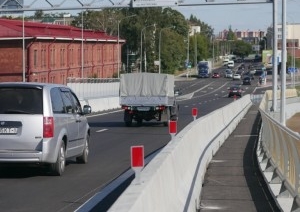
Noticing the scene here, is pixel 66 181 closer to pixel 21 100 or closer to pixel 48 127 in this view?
pixel 48 127

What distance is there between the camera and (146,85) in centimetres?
3809

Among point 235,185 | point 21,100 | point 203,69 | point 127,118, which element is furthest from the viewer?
point 203,69

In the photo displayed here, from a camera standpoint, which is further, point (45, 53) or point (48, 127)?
point (45, 53)

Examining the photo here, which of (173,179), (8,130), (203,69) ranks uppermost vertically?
(203,69)

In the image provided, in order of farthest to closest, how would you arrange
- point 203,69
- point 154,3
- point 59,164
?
point 203,69 → point 154,3 → point 59,164

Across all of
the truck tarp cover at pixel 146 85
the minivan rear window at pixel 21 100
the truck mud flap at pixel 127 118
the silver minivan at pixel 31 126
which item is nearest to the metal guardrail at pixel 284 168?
the silver minivan at pixel 31 126

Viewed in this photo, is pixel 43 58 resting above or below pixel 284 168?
above

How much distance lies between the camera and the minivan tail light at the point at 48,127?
15.6 metres

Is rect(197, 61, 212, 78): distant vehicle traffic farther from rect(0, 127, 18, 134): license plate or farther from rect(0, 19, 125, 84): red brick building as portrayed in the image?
rect(0, 127, 18, 134): license plate

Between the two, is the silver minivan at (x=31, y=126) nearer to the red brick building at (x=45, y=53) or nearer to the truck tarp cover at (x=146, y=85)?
the truck tarp cover at (x=146, y=85)

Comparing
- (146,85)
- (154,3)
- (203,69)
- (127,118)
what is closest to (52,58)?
(154,3)

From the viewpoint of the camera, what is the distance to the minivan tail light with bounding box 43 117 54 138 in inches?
614

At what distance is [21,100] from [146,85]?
73.4ft

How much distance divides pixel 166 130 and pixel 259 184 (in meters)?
17.5
